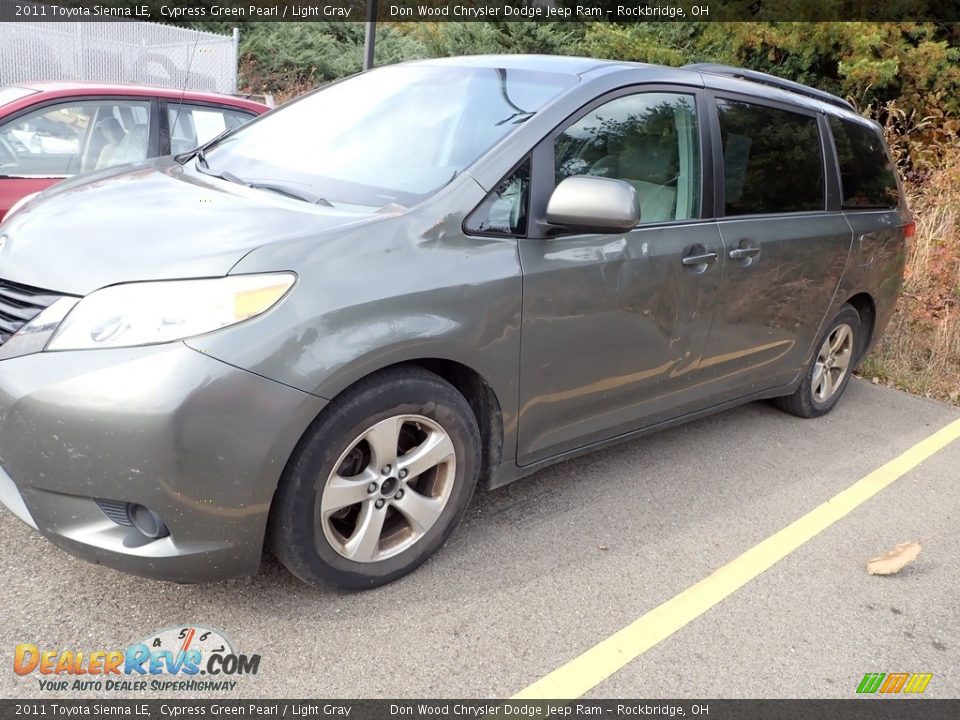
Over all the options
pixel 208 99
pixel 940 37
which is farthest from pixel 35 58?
pixel 940 37

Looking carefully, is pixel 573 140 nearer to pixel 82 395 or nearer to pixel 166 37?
pixel 82 395

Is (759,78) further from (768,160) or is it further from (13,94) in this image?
(13,94)

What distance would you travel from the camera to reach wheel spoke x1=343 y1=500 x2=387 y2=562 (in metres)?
2.61

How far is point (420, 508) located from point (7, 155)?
12.4 ft

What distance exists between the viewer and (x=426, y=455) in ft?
8.82

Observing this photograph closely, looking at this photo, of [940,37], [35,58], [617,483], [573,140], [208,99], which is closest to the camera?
[573,140]

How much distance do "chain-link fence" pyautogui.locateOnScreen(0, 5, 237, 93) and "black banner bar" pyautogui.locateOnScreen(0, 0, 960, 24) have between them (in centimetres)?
35

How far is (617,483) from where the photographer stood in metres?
3.74

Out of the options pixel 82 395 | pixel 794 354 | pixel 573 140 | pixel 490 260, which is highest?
pixel 573 140

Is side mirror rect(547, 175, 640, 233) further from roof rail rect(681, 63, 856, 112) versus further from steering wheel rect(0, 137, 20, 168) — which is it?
steering wheel rect(0, 137, 20, 168)

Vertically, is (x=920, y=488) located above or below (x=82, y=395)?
below

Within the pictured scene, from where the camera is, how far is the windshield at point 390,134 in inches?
114

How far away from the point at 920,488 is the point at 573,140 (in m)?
2.52

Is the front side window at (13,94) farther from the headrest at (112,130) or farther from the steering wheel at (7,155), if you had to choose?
the headrest at (112,130)
